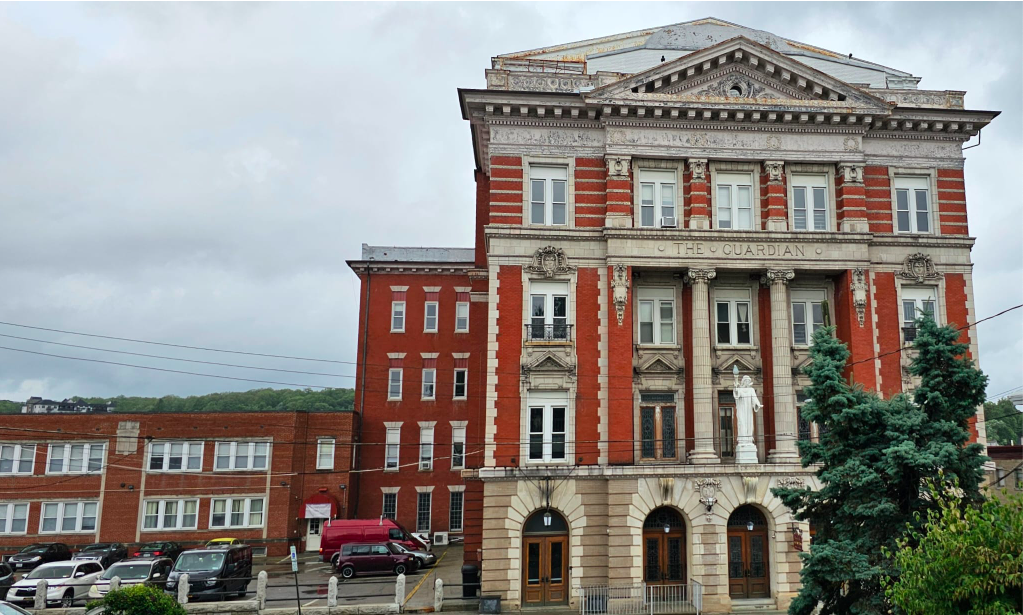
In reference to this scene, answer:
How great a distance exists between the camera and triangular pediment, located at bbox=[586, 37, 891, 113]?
31.0m

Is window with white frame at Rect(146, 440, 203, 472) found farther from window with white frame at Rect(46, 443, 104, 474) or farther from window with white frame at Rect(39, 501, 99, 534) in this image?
window with white frame at Rect(39, 501, 99, 534)

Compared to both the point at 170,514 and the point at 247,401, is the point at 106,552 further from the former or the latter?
the point at 247,401

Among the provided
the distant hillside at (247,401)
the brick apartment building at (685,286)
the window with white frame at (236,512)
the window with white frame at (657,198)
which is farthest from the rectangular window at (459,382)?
the distant hillside at (247,401)

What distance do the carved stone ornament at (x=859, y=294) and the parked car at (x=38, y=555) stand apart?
136 feet

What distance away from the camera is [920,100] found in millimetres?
32781

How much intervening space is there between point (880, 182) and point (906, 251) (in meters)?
3.18

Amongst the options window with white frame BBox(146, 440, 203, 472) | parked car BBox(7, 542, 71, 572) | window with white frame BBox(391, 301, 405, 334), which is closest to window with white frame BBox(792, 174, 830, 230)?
window with white frame BBox(391, 301, 405, 334)

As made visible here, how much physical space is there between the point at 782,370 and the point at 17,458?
4380 cm

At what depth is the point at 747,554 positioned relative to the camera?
2964 cm

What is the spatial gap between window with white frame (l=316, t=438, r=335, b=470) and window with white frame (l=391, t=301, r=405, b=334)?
8.96m

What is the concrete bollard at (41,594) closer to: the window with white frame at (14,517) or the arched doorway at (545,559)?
the arched doorway at (545,559)

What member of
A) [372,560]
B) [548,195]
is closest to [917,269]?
[548,195]

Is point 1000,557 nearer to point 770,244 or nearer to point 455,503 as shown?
point 770,244

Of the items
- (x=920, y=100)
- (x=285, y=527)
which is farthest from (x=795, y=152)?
(x=285, y=527)
